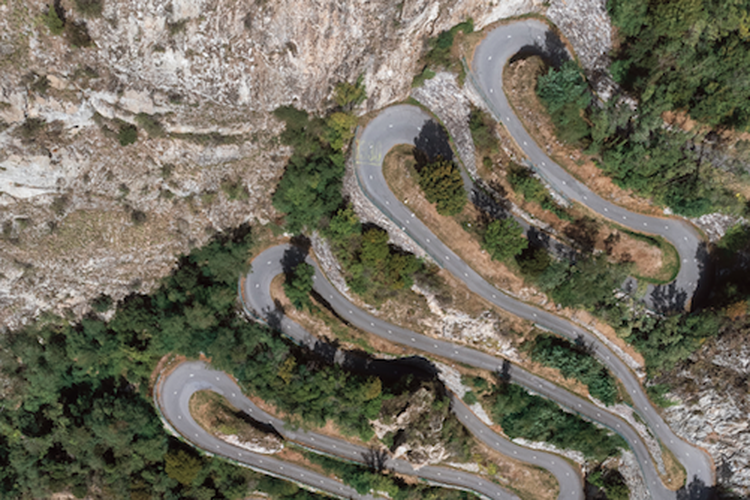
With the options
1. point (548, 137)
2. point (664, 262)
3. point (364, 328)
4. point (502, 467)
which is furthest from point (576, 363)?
point (548, 137)

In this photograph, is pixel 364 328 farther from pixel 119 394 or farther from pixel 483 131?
pixel 119 394

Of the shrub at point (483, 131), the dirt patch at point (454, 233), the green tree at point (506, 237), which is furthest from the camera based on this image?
the dirt patch at point (454, 233)

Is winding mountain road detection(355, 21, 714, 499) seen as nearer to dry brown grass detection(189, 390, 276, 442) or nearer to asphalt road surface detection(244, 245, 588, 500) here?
asphalt road surface detection(244, 245, 588, 500)

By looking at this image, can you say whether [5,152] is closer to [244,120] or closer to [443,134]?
[244,120]

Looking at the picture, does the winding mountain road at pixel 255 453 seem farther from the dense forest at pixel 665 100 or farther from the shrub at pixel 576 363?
the dense forest at pixel 665 100

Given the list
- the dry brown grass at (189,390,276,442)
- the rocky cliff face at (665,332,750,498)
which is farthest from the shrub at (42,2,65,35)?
the rocky cliff face at (665,332,750,498)

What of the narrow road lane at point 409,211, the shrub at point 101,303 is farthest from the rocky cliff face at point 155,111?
the narrow road lane at point 409,211
